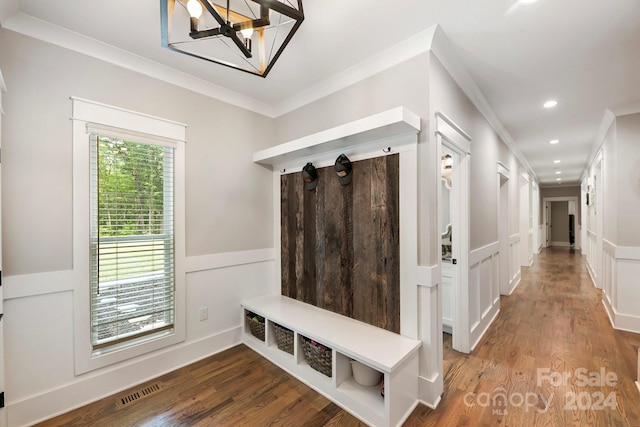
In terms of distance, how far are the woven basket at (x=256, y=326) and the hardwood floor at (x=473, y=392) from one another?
0.17 meters

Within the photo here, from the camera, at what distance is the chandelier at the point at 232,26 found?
127cm

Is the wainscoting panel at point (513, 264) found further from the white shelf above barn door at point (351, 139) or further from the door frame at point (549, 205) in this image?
the door frame at point (549, 205)

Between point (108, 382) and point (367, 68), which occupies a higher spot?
point (367, 68)

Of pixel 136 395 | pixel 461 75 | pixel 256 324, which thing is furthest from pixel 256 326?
pixel 461 75

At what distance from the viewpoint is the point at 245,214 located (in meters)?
2.84

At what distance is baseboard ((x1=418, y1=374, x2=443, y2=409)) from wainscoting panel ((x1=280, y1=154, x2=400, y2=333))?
36 cm

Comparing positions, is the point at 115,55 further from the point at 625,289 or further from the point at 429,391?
the point at 625,289

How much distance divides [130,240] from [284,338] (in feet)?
4.89

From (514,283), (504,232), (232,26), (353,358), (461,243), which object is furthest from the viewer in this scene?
(514,283)

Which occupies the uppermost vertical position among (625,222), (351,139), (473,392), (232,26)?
(232,26)

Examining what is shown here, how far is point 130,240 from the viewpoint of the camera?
6.93 feet

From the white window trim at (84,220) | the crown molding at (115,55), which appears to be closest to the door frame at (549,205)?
the crown molding at (115,55)

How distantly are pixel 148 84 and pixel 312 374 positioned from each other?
105 inches

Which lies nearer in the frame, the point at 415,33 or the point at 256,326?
the point at 415,33
